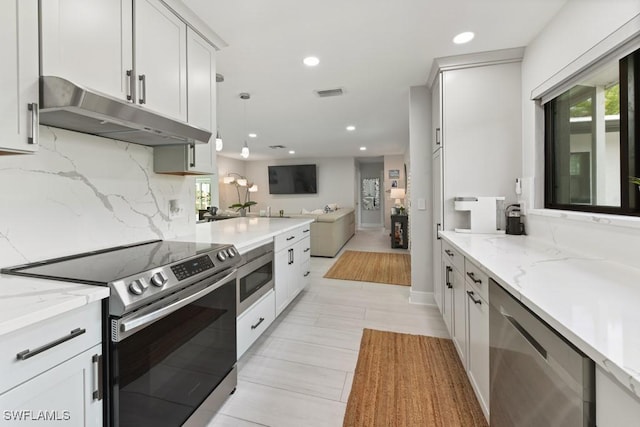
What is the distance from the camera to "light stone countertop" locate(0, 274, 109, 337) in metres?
0.70

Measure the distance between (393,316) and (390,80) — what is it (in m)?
2.51

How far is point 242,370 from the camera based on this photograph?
1.92 meters

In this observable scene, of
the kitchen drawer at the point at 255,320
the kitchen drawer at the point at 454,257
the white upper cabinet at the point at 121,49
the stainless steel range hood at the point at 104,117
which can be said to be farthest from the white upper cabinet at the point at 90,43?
the kitchen drawer at the point at 454,257

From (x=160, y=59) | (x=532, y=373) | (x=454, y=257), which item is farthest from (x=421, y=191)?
(x=160, y=59)

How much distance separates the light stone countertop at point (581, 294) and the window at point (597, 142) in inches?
16.2

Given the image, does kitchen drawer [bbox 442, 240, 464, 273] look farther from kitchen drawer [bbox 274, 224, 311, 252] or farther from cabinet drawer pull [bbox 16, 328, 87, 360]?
cabinet drawer pull [bbox 16, 328, 87, 360]

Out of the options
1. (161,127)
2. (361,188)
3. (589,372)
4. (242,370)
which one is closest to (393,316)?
(242,370)

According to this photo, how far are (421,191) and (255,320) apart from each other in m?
2.18

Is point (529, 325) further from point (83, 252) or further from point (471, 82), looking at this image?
point (471, 82)

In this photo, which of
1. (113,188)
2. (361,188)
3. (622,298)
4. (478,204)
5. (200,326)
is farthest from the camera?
(361,188)

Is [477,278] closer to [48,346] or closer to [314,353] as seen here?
[314,353]

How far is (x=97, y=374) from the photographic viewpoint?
2.98 ft

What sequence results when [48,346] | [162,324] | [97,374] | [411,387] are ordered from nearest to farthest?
1. [48,346]
2. [97,374]
3. [162,324]
4. [411,387]

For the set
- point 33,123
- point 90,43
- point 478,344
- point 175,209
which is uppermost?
point 90,43
